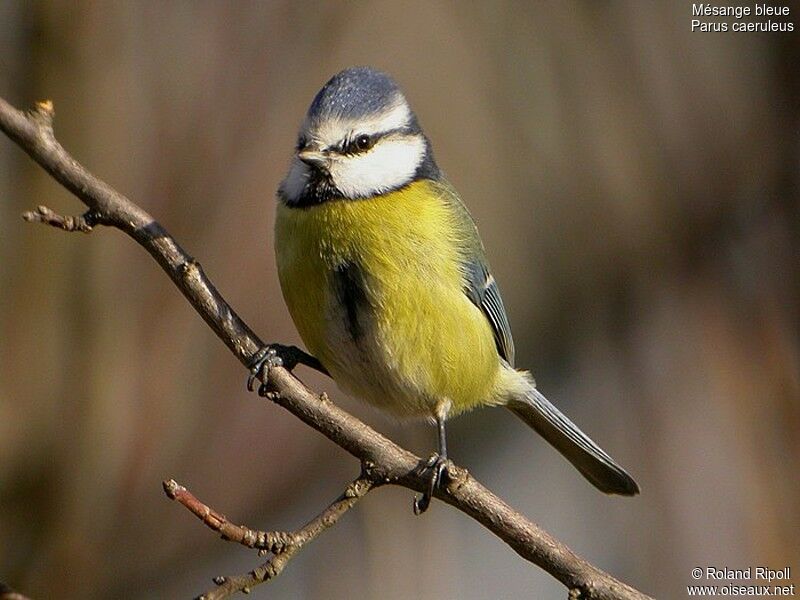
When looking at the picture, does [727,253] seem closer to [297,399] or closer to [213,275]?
[213,275]

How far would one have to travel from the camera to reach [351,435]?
6.84ft

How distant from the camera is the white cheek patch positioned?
249 cm

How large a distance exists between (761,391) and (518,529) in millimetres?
1379

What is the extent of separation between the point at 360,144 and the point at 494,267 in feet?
4.83

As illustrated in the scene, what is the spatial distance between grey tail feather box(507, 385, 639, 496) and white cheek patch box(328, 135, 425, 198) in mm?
854

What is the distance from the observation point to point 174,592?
3447 millimetres

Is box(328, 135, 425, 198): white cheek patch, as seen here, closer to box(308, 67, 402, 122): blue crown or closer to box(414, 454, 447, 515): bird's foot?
box(308, 67, 402, 122): blue crown

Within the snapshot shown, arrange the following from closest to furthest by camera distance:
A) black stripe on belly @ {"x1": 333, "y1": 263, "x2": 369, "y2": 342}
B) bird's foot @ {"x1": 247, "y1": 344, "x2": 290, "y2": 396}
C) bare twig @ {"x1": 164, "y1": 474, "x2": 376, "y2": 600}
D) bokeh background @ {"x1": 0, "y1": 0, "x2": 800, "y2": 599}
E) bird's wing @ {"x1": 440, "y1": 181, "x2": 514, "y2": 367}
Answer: bare twig @ {"x1": 164, "y1": 474, "x2": 376, "y2": 600} < bird's foot @ {"x1": 247, "y1": 344, "x2": 290, "y2": 396} < black stripe on belly @ {"x1": 333, "y1": 263, "x2": 369, "y2": 342} < bird's wing @ {"x1": 440, "y1": 181, "x2": 514, "y2": 367} < bokeh background @ {"x1": 0, "y1": 0, "x2": 800, "y2": 599}

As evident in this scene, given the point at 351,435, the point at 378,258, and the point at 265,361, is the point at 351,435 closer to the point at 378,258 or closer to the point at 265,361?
the point at 265,361

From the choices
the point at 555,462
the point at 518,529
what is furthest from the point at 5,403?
the point at 555,462

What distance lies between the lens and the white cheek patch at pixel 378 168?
2.49 m

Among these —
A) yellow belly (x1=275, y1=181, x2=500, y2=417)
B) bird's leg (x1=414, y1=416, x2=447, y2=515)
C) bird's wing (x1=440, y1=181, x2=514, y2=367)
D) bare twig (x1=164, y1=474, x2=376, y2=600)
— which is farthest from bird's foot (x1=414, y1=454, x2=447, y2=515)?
bird's wing (x1=440, y1=181, x2=514, y2=367)

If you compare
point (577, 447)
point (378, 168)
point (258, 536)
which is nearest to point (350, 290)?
point (378, 168)

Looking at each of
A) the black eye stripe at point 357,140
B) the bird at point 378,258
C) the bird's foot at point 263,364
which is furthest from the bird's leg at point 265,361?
the black eye stripe at point 357,140
